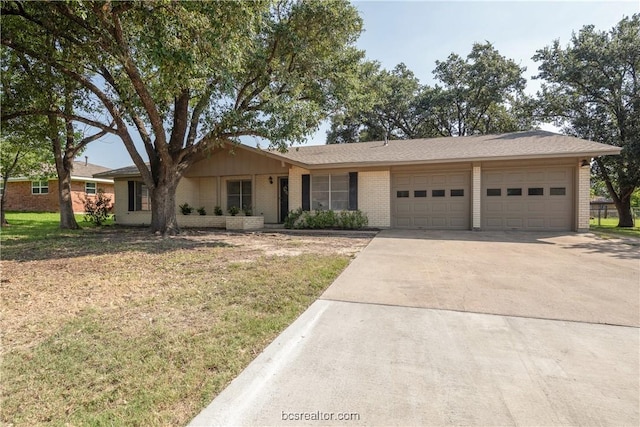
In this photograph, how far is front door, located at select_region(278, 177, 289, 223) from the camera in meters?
14.3

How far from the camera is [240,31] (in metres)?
7.79

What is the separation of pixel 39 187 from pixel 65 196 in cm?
1580

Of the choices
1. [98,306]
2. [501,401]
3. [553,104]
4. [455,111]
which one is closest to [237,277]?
[98,306]

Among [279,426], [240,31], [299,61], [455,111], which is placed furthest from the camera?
[455,111]

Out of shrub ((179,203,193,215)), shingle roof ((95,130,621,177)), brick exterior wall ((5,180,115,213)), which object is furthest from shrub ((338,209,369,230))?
brick exterior wall ((5,180,115,213))

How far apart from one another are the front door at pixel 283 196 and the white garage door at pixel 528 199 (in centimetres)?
805

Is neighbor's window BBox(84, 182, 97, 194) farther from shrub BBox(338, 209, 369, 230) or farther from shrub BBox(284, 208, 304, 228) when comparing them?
shrub BBox(338, 209, 369, 230)

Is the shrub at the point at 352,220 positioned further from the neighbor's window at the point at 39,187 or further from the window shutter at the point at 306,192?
the neighbor's window at the point at 39,187

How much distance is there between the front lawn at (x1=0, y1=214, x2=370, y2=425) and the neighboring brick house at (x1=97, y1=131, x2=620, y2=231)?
643 centimetres

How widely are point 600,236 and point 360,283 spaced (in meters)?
9.64

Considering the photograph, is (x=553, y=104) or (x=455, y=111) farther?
(x=455, y=111)

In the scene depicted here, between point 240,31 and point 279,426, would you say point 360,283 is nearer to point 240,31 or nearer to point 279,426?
point 279,426

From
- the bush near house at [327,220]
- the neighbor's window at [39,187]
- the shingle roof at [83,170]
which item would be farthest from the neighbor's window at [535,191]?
the neighbor's window at [39,187]

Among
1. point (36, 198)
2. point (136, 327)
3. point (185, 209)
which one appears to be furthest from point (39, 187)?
point (136, 327)
